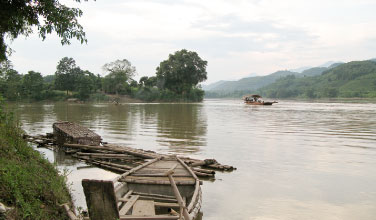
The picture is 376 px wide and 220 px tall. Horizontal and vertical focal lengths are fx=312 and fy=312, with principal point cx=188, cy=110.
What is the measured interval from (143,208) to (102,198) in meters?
1.21

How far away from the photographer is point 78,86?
71.2 meters

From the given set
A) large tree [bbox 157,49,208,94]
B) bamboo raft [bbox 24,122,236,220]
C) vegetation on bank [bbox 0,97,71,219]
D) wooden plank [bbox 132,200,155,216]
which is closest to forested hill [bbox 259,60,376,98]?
large tree [bbox 157,49,208,94]

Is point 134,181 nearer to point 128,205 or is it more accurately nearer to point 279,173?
point 128,205

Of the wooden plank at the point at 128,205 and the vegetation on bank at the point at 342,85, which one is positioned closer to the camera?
the wooden plank at the point at 128,205

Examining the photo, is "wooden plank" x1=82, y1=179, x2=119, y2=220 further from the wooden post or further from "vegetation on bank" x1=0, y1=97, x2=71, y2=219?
the wooden post

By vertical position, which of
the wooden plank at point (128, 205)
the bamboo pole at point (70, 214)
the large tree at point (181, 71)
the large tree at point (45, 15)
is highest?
the large tree at point (181, 71)

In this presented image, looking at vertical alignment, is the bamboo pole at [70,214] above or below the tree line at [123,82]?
below

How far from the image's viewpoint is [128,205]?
5.64m

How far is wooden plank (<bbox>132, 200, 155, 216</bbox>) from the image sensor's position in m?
5.20

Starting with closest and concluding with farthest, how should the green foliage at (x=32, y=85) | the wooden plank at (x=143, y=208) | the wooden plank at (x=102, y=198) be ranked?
the wooden plank at (x=102, y=198) → the wooden plank at (x=143, y=208) → the green foliage at (x=32, y=85)

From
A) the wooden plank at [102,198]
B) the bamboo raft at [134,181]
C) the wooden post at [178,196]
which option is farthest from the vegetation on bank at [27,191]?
the wooden post at [178,196]

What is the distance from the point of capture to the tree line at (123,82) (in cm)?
7019

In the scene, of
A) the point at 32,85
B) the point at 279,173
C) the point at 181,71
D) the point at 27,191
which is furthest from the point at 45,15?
the point at 181,71

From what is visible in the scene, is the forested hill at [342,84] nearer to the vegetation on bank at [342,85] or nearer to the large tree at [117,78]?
the vegetation on bank at [342,85]
